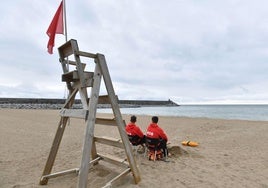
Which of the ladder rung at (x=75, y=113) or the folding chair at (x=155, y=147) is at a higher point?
the ladder rung at (x=75, y=113)

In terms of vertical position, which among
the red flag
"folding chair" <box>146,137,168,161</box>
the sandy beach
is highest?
the red flag

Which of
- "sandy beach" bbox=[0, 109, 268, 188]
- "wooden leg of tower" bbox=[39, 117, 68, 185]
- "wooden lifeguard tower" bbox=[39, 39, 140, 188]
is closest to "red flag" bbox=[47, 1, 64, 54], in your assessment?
"wooden lifeguard tower" bbox=[39, 39, 140, 188]

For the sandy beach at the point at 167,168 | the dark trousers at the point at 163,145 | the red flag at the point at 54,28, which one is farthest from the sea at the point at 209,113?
the red flag at the point at 54,28

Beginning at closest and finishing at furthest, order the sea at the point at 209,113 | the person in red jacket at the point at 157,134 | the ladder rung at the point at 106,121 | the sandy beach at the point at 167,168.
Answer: the ladder rung at the point at 106,121
the sandy beach at the point at 167,168
the person in red jacket at the point at 157,134
the sea at the point at 209,113

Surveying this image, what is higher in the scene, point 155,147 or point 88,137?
point 88,137

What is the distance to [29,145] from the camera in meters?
9.12

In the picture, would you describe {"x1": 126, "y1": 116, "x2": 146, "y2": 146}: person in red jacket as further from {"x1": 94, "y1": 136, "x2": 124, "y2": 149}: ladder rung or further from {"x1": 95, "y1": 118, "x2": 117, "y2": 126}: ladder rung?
{"x1": 95, "y1": 118, "x2": 117, "y2": 126}: ladder rung

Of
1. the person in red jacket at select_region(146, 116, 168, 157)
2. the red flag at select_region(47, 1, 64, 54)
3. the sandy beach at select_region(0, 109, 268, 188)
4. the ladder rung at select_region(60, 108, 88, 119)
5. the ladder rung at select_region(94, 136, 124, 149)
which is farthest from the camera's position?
the person in red jacket at select_region(146, 116, 168, 157)

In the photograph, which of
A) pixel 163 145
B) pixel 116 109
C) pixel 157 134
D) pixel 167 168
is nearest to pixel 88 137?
pixel 116 109

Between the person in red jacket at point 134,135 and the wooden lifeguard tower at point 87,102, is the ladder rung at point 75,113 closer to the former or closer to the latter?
the wooden lifeguard tower at point 87,102

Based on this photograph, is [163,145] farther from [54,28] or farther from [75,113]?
[54,28]

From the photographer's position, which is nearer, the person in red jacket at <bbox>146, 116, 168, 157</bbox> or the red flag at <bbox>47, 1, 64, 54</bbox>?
the red flag at <bbox>47, 1, 64, 54</bbox>

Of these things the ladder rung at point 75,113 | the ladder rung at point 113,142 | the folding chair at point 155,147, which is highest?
the ladder rung at point 75,113

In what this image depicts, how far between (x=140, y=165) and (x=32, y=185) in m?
2.55
